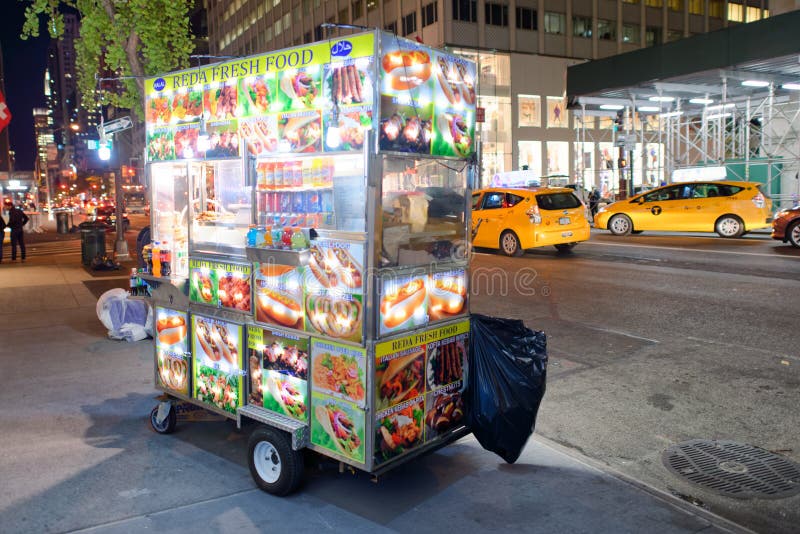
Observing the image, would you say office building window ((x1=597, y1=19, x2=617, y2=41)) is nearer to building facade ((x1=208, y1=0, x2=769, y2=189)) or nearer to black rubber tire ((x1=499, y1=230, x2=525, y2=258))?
building facade ((x1=208, y1=0, x2=769, y2=189))

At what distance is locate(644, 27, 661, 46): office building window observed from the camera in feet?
172

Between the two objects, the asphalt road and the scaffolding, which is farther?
the scaffolding

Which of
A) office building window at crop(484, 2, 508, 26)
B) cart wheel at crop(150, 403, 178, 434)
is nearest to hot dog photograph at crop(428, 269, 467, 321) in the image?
cart wheel at crop(150, 403, 178, 434)

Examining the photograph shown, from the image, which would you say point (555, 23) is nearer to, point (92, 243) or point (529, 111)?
point (529, 111)

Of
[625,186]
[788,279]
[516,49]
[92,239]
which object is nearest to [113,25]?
[92,239]

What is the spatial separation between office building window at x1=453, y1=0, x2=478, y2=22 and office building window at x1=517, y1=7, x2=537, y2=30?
146 inches

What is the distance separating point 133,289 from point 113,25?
8736 millimetres

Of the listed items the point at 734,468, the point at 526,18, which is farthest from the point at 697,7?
the point at 734,468

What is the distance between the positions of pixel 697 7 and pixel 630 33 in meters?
7.82

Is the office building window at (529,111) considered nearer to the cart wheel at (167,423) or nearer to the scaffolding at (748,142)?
the scaffolding at (748,142)

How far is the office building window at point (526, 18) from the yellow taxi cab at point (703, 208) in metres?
29.3

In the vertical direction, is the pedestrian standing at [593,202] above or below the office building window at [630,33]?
below

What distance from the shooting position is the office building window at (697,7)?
5428 cm

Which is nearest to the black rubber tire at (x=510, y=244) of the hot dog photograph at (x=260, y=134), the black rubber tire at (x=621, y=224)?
the black rubber tire at (x=621, y=224)
